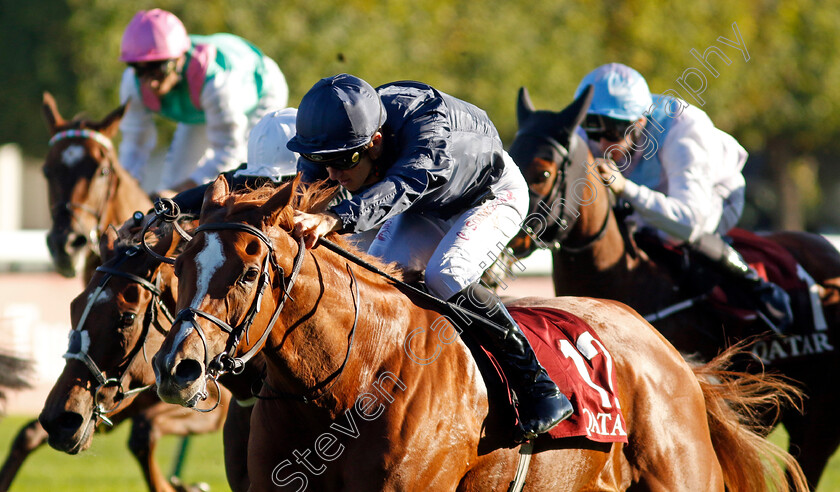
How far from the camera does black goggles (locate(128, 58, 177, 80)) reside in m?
5.98

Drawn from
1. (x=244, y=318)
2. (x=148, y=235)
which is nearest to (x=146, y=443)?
(x=148, y=235)

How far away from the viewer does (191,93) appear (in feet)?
20.2

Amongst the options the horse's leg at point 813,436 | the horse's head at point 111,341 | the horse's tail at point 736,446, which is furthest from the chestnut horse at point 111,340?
the horse's leg at point 813,436

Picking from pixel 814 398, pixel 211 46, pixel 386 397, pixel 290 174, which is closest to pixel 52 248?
pixel 211 46

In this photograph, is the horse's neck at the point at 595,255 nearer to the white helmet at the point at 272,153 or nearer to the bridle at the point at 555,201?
the bridle at the point at 555,201

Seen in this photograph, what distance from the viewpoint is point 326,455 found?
3.03 meters

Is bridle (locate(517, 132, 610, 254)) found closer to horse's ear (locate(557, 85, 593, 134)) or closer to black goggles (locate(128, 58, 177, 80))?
horse's ear (locate(557, 85, 593, 134))

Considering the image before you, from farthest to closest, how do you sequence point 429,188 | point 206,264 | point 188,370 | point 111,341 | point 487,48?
1. point 487,48
2. point 111,341
3. point 429,188
4. point 206,264
5. point 188,370

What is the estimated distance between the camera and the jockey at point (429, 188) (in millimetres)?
3131

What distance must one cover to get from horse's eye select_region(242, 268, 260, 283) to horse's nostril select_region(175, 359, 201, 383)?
260 millimetres

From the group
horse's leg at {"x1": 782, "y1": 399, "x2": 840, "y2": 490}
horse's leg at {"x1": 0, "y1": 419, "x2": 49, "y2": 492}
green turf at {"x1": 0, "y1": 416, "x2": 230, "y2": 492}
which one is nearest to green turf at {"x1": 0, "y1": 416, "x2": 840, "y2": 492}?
green turf at {"x1": 0, "y1": 416, "x2": 230, "y2": 492}

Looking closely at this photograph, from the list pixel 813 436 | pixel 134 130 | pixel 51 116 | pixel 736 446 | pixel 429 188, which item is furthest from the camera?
pixel 134 130

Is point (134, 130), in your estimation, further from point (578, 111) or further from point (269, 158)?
point (578, 111)

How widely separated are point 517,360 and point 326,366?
2.25ft
